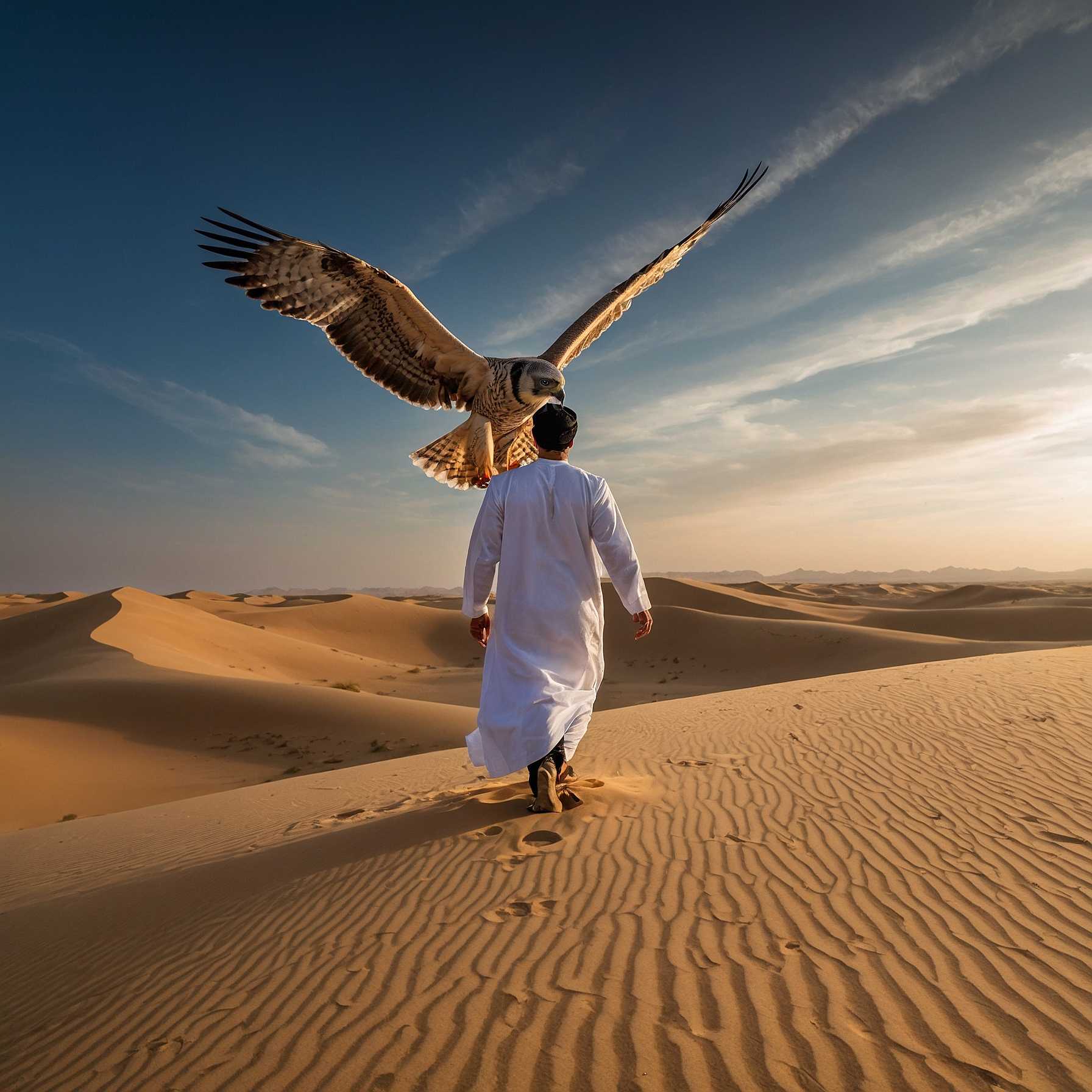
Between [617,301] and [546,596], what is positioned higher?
[617,301]

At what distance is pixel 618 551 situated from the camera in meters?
3.12

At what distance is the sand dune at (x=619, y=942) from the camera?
1561 mm

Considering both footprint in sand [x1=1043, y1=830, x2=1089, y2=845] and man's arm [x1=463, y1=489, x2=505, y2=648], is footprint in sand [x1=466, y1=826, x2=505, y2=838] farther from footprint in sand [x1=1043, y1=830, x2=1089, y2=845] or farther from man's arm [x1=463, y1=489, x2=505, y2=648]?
footprint in sand [x1=1043, y1=830, x2=1089, y2=845]

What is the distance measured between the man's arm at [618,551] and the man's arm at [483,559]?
1.64 ft

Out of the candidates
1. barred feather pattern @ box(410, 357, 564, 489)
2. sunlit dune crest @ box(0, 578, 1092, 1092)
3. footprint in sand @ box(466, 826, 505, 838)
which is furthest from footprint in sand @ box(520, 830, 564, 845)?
barred feather pattern @ box(410, 357, 564, 489)

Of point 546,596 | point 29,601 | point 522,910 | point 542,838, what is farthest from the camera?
point 29,601

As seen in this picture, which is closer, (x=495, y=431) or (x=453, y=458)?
(x=495, y=431)

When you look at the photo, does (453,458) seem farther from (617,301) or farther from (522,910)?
(522,910)

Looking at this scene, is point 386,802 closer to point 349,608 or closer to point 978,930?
point 978,930

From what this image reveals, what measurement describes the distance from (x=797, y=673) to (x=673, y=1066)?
16.1 meters

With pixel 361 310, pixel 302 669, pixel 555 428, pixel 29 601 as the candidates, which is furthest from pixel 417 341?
pixel 29 601

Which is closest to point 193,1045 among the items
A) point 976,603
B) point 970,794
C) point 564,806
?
point 564,806

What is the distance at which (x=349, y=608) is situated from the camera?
86.5 feet

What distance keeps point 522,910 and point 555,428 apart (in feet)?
7.30
